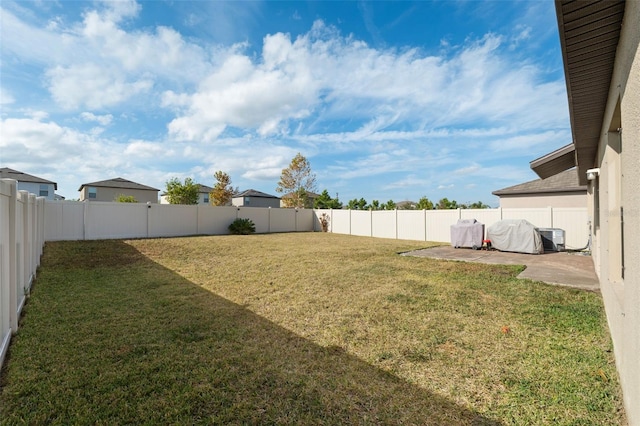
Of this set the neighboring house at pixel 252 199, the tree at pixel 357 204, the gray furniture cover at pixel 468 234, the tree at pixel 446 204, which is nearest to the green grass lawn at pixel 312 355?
the gray furniture cover at pixel 468 234

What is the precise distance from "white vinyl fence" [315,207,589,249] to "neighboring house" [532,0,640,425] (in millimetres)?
9350

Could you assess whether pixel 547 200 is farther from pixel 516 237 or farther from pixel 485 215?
pixel 516 237

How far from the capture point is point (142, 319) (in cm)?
423

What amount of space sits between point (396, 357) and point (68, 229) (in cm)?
1524

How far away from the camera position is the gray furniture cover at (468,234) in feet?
40.6

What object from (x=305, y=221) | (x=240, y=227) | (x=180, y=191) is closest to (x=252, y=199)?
(x=180, y=191)

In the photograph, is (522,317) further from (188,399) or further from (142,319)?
(142,319)

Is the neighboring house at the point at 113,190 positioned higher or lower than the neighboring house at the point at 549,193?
higher

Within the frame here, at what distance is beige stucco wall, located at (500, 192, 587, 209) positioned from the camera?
15.9 m

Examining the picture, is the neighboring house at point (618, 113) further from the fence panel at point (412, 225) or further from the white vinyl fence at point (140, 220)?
the white vinyl fence at point (140, 220)

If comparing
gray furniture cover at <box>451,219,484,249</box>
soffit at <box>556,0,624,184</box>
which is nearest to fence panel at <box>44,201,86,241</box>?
soffit at <box>556,0,624,184</box>

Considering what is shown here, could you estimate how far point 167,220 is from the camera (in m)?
16.2

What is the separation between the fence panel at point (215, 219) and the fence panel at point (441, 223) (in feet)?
40.0

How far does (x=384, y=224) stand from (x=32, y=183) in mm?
34144
